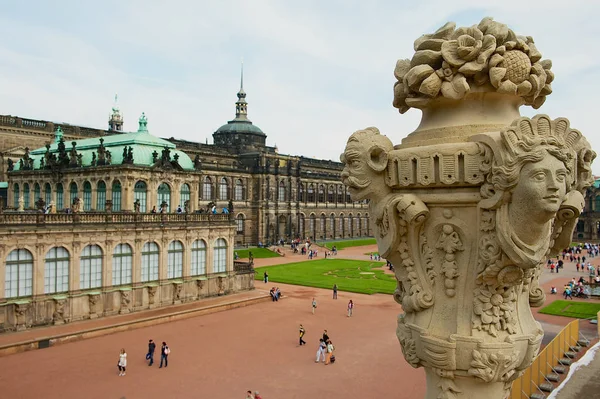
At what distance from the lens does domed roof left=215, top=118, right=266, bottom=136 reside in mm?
92875

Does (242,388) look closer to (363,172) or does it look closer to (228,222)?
(363,172)

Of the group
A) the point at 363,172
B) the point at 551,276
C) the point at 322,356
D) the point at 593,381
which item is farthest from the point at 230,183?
the point at 363,172

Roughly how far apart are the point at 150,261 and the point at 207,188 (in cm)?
4035

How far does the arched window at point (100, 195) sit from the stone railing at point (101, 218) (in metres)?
9.11

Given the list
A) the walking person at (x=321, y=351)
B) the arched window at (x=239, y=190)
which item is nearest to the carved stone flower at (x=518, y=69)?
the walking person at (x=321, y=351)

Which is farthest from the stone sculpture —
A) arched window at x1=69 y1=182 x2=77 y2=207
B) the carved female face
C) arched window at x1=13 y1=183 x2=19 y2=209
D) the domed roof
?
the domed roof

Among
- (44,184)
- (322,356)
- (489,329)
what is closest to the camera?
(489,329)

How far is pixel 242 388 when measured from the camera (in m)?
20.5

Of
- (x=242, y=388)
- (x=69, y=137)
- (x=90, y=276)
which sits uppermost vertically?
(x=69, y=137)

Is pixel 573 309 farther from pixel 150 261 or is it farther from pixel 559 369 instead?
pixel 150 261

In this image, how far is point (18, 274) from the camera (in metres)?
29.1

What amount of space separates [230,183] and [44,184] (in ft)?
117

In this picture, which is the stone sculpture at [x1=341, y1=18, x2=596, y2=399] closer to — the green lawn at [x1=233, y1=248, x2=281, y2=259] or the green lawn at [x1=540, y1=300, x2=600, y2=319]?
the green lawn at [x1=540, y1=300, x2=600, y2=319]

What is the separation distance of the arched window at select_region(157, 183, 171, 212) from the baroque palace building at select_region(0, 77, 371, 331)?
0.27 feet
